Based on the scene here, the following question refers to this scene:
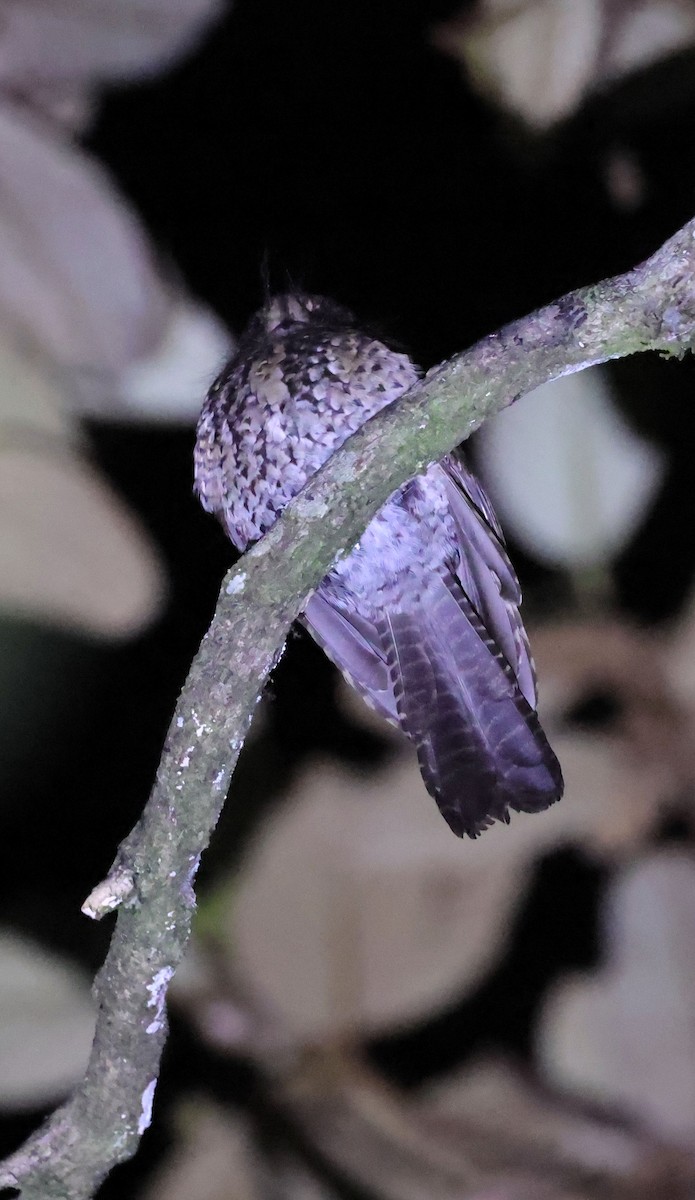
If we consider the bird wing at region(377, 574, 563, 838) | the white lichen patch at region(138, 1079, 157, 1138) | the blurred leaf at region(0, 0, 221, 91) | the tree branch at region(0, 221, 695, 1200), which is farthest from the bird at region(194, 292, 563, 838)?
the blurred leaf at region(0, 0, 221, 91)

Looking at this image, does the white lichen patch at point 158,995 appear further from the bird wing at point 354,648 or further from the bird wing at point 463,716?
the bird wing at point 354,648

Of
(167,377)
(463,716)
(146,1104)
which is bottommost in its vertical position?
(146,1104)

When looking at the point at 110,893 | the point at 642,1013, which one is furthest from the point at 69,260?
the point at 642,1013

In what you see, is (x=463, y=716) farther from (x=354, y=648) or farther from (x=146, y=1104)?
(x=146, y=1104)

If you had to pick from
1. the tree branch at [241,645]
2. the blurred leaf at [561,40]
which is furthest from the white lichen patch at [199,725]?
the blurred leaf at [561,40]

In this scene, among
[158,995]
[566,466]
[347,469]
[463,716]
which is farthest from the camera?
[566,466]

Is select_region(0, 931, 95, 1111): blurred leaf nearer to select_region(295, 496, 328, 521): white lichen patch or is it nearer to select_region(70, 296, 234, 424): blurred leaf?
select_region(70, 296, 234, 424): blurred leaf

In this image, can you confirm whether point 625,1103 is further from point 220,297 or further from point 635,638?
point 220,297
